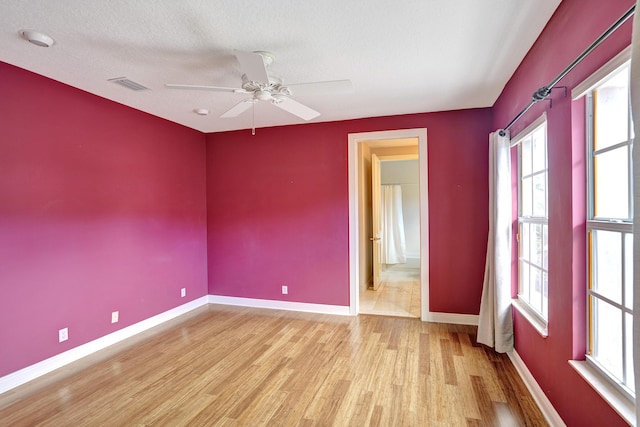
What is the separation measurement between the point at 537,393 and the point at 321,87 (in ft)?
8.64

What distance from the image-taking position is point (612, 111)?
4.83 ft

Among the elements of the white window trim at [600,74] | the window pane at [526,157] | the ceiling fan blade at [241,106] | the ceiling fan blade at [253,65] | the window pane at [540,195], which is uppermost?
the ceiling fan blade at [253,65]

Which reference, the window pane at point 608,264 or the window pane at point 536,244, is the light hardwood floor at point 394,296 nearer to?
the window pane at point 536,244

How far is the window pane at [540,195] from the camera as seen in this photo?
227 cm

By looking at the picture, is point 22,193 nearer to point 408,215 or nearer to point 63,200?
point 63,200

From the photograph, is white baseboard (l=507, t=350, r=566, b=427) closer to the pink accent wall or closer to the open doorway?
the pink accent wall

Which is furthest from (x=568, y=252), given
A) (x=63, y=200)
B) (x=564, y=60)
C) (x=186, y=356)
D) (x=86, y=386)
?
(x=63, y=200)

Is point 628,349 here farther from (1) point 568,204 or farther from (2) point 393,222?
(2) point 393,222

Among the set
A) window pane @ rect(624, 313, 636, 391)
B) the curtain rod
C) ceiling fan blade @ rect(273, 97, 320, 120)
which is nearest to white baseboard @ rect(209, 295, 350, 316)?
ceiling fan blade @ rect(273, 97, 320, 120)

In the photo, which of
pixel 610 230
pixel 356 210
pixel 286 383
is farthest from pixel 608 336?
pixel 356 210

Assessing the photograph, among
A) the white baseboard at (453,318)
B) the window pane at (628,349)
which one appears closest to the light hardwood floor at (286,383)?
the white baseboard at (453,318)

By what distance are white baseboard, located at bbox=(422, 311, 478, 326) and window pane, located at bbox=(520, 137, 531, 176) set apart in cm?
184

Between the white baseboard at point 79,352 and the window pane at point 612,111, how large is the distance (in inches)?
168

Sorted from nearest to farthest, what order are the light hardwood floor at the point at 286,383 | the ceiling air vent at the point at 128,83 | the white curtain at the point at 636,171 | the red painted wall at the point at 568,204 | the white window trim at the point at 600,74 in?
the white curtain at the point at 636,171 < the white window trim at the point at 600,74 < the red painted wall at the point at 568,204 < the light hardwood floor at the point at 286,383 < the ceiling air vent at the point at 128,83
